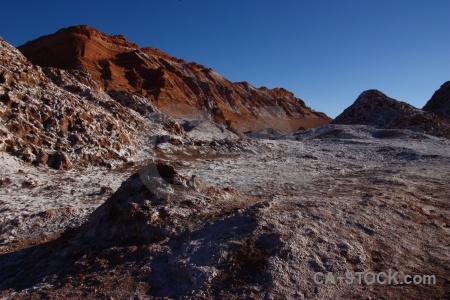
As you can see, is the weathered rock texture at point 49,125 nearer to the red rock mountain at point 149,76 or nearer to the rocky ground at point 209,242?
the rocky ground at point 209,242

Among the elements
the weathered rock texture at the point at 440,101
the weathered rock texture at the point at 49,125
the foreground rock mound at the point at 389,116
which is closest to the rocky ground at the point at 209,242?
the weathered rock texture at the point at 49,125

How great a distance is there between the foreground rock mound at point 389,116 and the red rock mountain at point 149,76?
66.8 feet

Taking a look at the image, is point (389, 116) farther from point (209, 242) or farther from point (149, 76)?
point (149, 76)

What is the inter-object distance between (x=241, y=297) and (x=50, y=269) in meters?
3.03

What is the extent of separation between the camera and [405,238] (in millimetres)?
5559

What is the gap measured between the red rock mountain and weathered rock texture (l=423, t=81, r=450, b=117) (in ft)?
74.7

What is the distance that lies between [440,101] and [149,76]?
4140 centimetres

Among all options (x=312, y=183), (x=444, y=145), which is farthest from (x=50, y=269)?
(x=444, y=145)

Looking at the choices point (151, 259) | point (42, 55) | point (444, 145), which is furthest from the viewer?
point (42, 55)

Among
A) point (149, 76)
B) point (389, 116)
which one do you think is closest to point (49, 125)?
point (389, 116)

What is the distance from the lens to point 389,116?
31.1 meters

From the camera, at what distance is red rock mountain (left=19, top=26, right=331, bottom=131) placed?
49.6 meters

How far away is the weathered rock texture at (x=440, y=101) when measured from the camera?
3844 cm

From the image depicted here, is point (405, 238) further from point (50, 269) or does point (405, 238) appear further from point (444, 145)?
point (444, 145)
